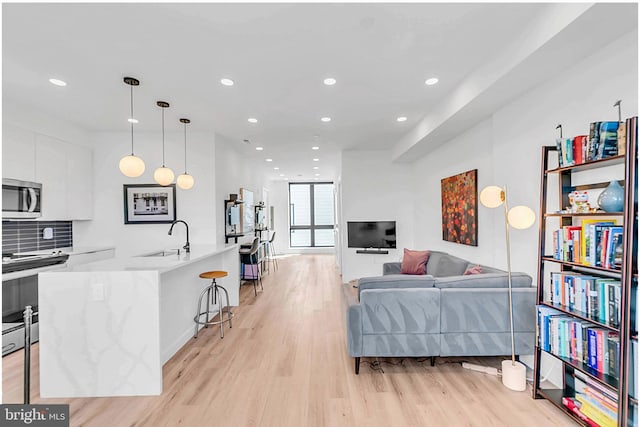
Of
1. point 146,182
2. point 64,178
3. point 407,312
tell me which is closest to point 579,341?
point 407,312

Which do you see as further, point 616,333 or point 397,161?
point 397,161

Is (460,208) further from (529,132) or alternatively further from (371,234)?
(371,234)

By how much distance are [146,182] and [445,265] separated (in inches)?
182

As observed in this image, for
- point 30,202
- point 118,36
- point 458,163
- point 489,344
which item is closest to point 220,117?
point 118,36

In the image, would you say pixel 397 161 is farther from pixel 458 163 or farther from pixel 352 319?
pixel 352 319

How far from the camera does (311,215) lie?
1137 centimetres

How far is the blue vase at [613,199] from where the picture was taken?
5.98 feet

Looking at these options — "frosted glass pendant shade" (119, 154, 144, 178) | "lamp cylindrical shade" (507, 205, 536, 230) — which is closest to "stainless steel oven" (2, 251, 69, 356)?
"frosted glass pendant shade" (119, 154, 144, 178)

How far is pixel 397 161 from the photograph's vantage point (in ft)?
20.2

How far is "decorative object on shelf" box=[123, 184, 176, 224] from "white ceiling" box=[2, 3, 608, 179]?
1.05m

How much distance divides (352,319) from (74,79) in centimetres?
350

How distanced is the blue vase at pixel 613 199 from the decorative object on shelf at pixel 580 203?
0.52ft

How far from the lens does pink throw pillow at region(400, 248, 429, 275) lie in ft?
15.4

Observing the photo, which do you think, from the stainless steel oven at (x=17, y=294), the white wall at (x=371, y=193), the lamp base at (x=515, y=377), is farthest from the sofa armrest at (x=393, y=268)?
the stainless steel oven at (x=17, y=294)
